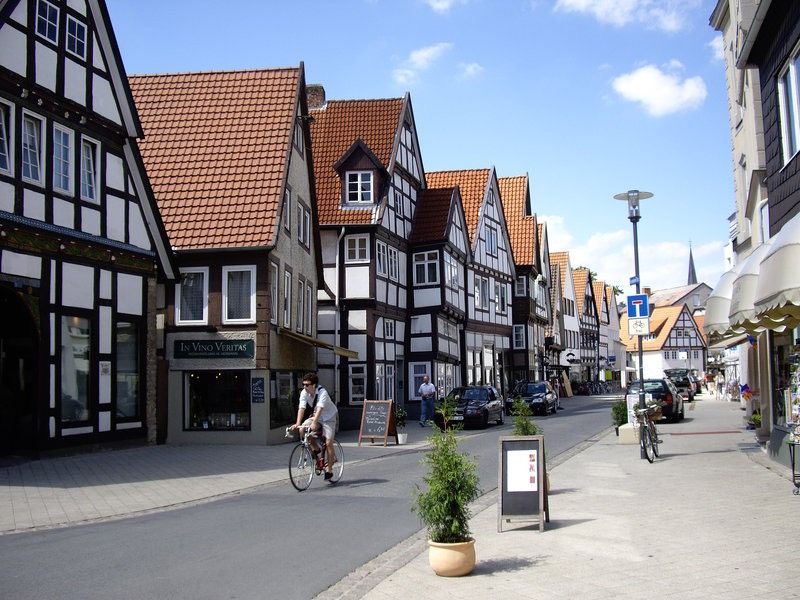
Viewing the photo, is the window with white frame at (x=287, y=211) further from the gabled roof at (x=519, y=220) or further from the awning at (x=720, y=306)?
the gabled roof at (x=519, y=220)

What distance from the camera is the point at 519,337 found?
56.9 metres

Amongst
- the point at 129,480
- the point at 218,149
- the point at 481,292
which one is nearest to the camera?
the point at 129,480

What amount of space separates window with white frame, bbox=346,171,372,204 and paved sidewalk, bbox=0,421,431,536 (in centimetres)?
1448

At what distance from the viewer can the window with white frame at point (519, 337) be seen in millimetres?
56656

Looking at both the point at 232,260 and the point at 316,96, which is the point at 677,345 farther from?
the point at 232,260

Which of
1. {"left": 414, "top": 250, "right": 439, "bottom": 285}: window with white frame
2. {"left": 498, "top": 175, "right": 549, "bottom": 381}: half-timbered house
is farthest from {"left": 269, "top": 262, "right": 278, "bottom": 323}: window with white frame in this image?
{"left": 498, "top": 175, "right": 549, "bottom": 381}: half-timbered house

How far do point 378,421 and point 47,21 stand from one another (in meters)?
12.9

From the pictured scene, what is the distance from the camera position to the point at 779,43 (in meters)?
13.8

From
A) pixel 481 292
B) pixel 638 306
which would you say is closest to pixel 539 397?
pixel 481 292

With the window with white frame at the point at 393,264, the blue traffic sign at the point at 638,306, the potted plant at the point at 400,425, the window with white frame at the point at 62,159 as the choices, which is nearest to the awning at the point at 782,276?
the blue traffic sign at the point at 638,306

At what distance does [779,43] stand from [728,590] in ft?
33.0

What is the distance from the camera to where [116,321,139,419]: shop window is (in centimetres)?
2105

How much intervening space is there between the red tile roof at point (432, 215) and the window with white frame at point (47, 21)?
867 inches

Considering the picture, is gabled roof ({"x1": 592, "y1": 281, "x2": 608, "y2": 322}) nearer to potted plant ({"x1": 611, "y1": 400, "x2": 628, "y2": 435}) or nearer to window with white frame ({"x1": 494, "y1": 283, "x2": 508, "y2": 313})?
window with white frame ({"x1": 494, "y1": 283, "x2": 508, "y2": 313})
